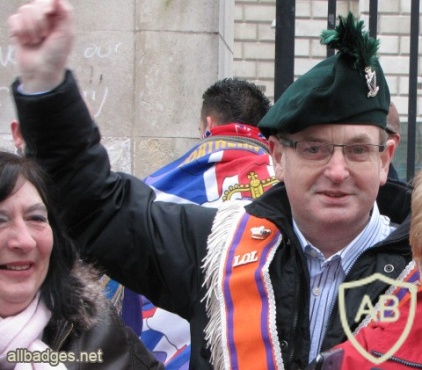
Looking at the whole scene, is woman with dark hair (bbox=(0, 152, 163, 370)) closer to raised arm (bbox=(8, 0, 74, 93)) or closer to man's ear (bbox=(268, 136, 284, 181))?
raised arm (bbox=(8, 0, 74, 93))

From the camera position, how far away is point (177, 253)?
2697mm

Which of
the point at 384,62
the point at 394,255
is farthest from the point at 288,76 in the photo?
the point at 384,62

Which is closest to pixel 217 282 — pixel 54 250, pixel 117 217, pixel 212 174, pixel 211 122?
pixel 117 217

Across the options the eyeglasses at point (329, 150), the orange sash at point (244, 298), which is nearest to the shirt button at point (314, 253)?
the orange sash at point (244, 298)

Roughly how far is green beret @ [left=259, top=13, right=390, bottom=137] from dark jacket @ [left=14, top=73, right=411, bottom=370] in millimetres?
243

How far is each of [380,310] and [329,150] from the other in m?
0.41

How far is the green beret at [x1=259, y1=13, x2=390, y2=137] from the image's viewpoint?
2.48 metres

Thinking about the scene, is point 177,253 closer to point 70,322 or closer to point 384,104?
point 70,322

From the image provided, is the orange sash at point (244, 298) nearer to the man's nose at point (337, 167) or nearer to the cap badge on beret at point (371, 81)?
the man's nose at point (337, 167)

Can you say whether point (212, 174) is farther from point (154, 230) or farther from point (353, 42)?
point (353, 42)

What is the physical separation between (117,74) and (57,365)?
273 cm
